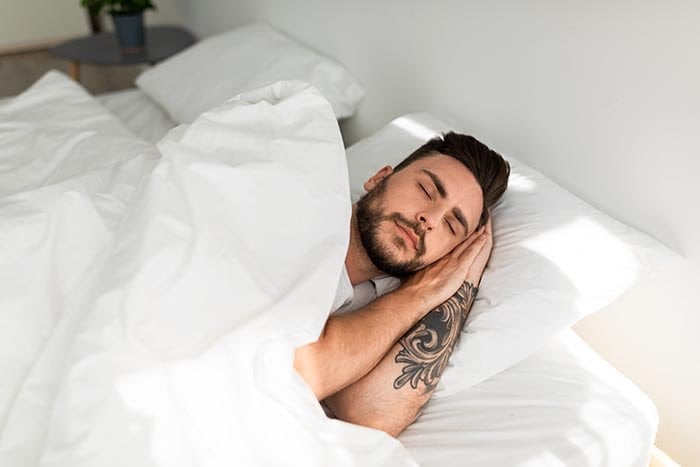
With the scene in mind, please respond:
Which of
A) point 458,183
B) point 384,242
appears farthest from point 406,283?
point 458,183

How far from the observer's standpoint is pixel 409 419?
3.75ft

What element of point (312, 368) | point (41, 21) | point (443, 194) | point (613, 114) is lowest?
point (41, 21)

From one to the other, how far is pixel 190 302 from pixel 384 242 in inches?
16.4

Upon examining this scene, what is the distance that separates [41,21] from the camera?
398 cm

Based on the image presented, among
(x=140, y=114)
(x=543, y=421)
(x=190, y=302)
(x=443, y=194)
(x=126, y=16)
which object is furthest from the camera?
(x=126, y=16)

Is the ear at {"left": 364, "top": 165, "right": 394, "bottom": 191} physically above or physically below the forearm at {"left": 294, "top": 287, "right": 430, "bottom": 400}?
above

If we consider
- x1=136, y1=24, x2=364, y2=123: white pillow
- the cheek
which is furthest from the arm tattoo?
x1=136, y1=24, x2=364, y2=123: white pillow

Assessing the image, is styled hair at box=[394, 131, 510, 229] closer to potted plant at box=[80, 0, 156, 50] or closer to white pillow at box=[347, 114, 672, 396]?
white pillow at box=[347, 114, 672, 396]

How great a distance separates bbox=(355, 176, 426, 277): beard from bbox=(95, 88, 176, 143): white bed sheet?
3.26ft

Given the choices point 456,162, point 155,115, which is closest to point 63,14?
point 155,115

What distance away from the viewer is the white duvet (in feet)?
A: 3.02

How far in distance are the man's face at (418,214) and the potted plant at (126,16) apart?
5.68 feet

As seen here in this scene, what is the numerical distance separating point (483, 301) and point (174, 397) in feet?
1.91

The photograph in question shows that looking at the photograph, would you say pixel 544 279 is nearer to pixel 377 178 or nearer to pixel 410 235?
pixel 410 235
